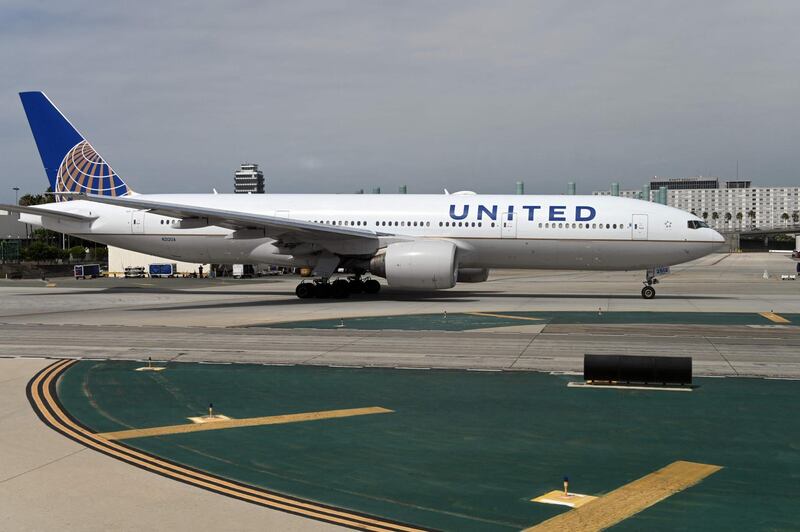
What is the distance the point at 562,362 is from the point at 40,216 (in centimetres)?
3026

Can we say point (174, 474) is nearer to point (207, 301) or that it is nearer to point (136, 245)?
point (207, 301)

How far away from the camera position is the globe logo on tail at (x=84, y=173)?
37.8 meters

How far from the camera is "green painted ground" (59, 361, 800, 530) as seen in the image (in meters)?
8.23

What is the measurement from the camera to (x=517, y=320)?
25.6 meters

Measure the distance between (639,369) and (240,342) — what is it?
36.1 ft

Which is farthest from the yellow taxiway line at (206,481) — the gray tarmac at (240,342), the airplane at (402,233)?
the airplane at (402,233)

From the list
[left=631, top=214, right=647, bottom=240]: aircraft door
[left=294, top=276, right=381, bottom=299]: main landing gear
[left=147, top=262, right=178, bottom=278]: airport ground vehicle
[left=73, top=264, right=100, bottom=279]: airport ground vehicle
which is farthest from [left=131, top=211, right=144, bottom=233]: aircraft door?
[left=147, top=262, right=178, bottom=278]: airport ground vehicle

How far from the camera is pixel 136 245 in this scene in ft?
120

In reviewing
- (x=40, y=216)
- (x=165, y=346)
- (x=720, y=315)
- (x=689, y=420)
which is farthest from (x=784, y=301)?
(x=40, y=216)

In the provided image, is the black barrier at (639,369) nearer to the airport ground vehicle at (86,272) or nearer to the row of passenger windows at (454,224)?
the row of passenger windows at (454,224)

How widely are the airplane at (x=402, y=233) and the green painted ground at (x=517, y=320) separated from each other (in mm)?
4482

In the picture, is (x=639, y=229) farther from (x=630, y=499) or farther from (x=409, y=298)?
(x=630, y=499)

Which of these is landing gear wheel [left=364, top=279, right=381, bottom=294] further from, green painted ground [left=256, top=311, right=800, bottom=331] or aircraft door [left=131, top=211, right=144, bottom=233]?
aircraft door [left=131, top=211, right=144, bottom=233]

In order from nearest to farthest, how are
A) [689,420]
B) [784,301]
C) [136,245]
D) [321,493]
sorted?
[321,493]
[689,420]
[784,301]
[136,245]
